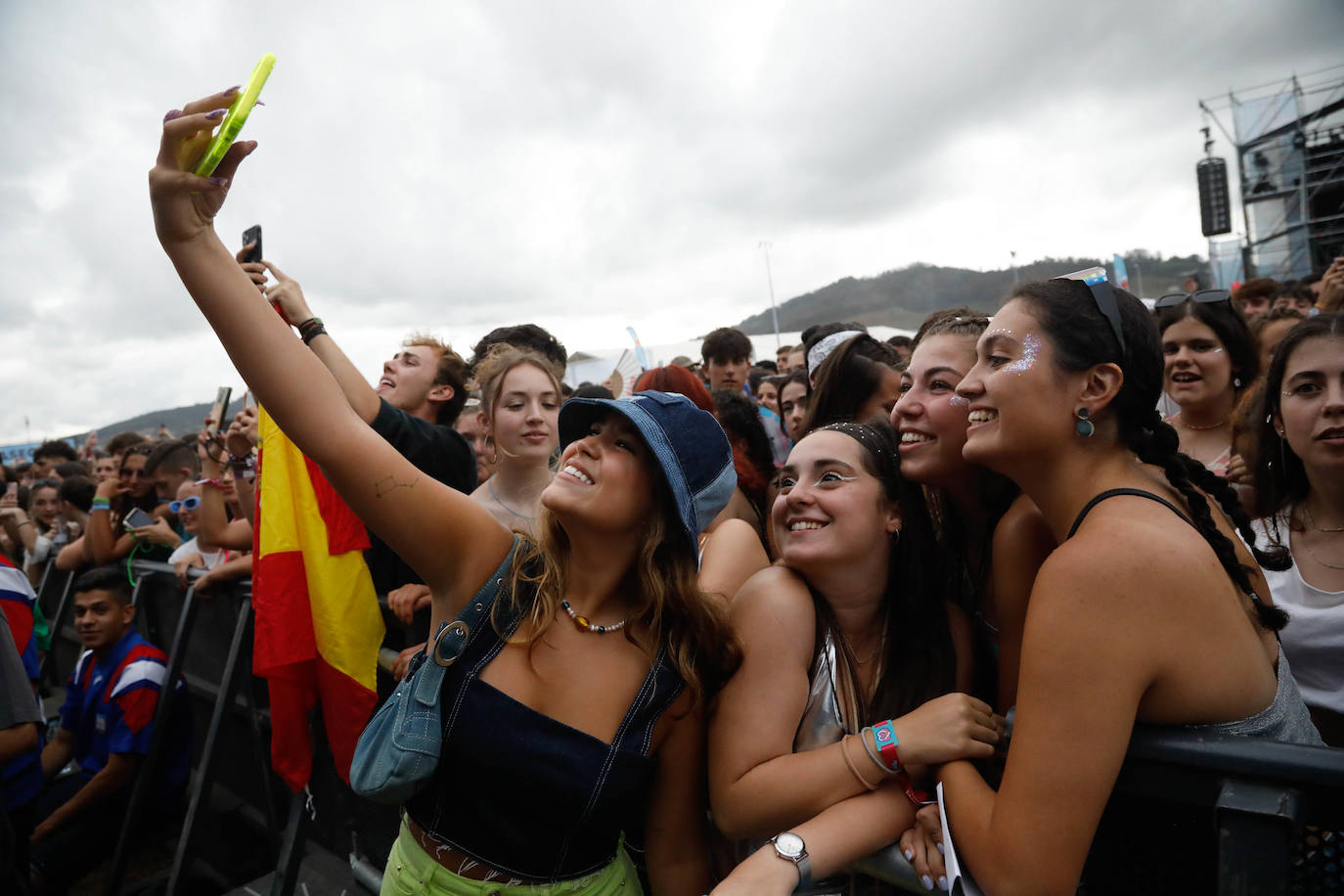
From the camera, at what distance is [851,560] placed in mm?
1957

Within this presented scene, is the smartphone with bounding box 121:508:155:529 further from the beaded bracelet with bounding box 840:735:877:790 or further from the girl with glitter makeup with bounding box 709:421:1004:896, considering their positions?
the beaded bracelet with bounding box 840:735:877:790

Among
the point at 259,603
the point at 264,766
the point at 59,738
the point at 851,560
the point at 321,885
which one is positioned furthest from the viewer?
the point at 59,738

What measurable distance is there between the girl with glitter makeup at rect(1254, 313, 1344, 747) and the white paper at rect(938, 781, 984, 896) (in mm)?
1268

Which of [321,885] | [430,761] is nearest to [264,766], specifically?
[321,885]

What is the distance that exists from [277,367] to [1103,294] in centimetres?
185

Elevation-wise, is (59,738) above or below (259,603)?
below

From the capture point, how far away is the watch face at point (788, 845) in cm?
152

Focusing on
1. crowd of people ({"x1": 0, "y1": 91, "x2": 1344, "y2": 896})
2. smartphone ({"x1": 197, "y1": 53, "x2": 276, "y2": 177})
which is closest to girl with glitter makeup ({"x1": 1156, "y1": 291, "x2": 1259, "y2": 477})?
crowd of people ({"x1": 0, "y1": 91, "x2": 1344, "y2": 896})

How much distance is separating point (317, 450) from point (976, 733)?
153cm

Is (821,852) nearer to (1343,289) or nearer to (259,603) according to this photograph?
(259,603)

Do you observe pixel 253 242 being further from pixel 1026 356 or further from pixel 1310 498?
pixel 1310 498

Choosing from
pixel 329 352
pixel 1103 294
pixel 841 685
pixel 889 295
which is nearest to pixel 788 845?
pixel 841 685

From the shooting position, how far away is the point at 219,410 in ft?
15.1

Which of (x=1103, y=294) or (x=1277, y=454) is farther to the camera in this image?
(x=1277, y=454)
